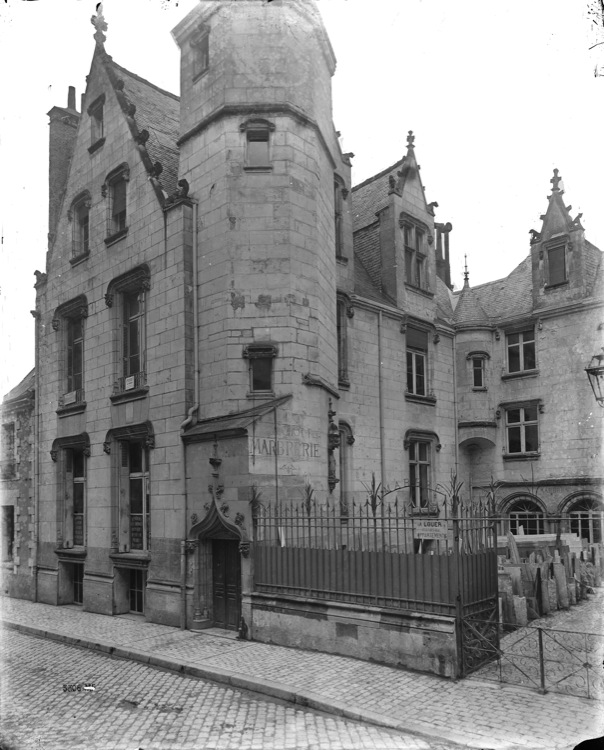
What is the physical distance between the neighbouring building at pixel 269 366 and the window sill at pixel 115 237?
0.19 ft

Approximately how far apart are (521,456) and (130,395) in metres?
13.0

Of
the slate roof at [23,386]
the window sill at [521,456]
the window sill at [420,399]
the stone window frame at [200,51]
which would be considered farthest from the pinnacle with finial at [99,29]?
the window sill at [521,456]

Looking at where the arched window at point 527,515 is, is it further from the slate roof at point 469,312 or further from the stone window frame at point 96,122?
the stone window frame at point 96,122

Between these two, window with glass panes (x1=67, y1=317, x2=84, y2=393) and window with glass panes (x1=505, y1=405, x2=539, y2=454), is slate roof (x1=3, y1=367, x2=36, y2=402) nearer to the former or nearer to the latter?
window with glass panes (x1=67, y1=317, x2=84, y2=393)

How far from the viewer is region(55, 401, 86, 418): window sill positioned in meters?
20.4

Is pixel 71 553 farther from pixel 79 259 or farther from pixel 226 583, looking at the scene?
pixel 79 259

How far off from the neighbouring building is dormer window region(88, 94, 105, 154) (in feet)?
0.22

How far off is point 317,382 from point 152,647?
6.39 meters

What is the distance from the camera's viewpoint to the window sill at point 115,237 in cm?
1908

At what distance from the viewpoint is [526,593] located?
48.3ft

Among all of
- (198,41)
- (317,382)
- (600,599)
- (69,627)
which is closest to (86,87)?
(198,41)

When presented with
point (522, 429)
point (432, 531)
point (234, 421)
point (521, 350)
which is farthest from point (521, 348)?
point (432, 531)

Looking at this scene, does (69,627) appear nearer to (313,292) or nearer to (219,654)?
(219,654)

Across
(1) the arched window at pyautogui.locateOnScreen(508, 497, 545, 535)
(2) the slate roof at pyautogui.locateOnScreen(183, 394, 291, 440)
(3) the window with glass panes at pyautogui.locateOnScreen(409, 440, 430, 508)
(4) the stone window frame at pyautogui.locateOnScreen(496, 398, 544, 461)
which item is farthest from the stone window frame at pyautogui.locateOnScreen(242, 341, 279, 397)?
(4) the stone window frame at pyautogui.locateOnScreen(496, 398, 544, 461)
